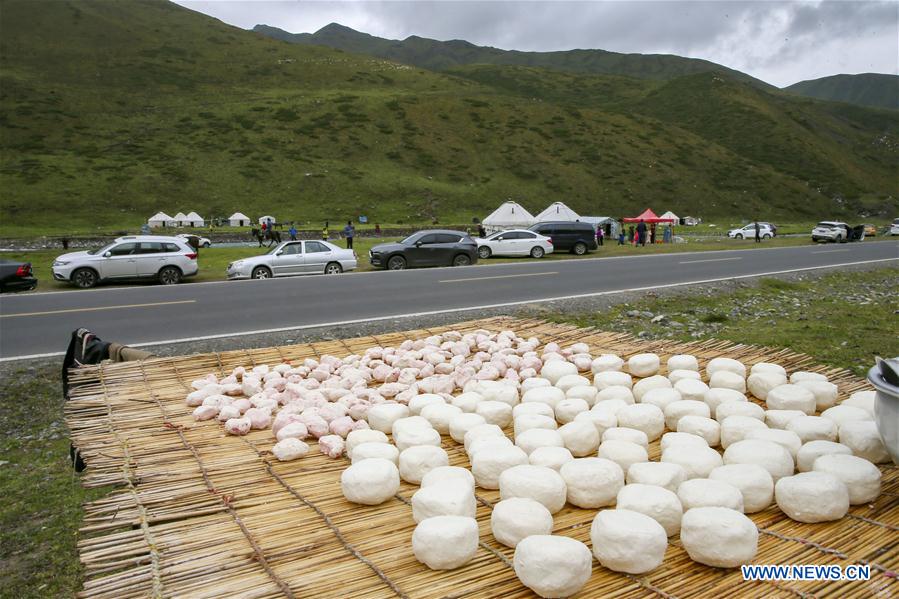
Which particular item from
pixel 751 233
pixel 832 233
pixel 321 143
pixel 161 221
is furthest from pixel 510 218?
pixel 321 143

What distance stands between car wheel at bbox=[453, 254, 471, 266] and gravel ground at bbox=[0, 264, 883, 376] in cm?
951

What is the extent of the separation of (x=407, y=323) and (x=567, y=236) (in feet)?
66.2

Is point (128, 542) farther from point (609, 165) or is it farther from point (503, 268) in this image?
point (609, 165)

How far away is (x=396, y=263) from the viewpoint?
20.2 m

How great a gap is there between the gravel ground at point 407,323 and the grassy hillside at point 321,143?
45.5 m

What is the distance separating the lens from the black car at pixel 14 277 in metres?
16.2

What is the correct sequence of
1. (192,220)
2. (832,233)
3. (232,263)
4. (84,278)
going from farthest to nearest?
(192,220), (832,233), (232,263), (84,278)

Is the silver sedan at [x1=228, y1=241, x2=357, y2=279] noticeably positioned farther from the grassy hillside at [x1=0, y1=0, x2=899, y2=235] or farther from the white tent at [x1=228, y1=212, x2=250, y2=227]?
the grassy hillside at [x1=0, y1=0, x2=899, y2=235]

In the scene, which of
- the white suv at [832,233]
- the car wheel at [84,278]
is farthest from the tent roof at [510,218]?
the car wheel at [84,278]

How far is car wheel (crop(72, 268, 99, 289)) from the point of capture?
17.4 meters

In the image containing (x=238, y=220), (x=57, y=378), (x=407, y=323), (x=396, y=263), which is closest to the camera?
(x=57, y=378)

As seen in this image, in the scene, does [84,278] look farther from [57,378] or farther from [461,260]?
[461,260]

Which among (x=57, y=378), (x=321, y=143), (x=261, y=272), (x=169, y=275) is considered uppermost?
(x=321, y=143)

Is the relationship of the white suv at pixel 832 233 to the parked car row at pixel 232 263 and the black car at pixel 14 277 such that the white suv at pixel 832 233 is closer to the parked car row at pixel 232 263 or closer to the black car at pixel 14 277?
the parked car row at pixel 232 263
